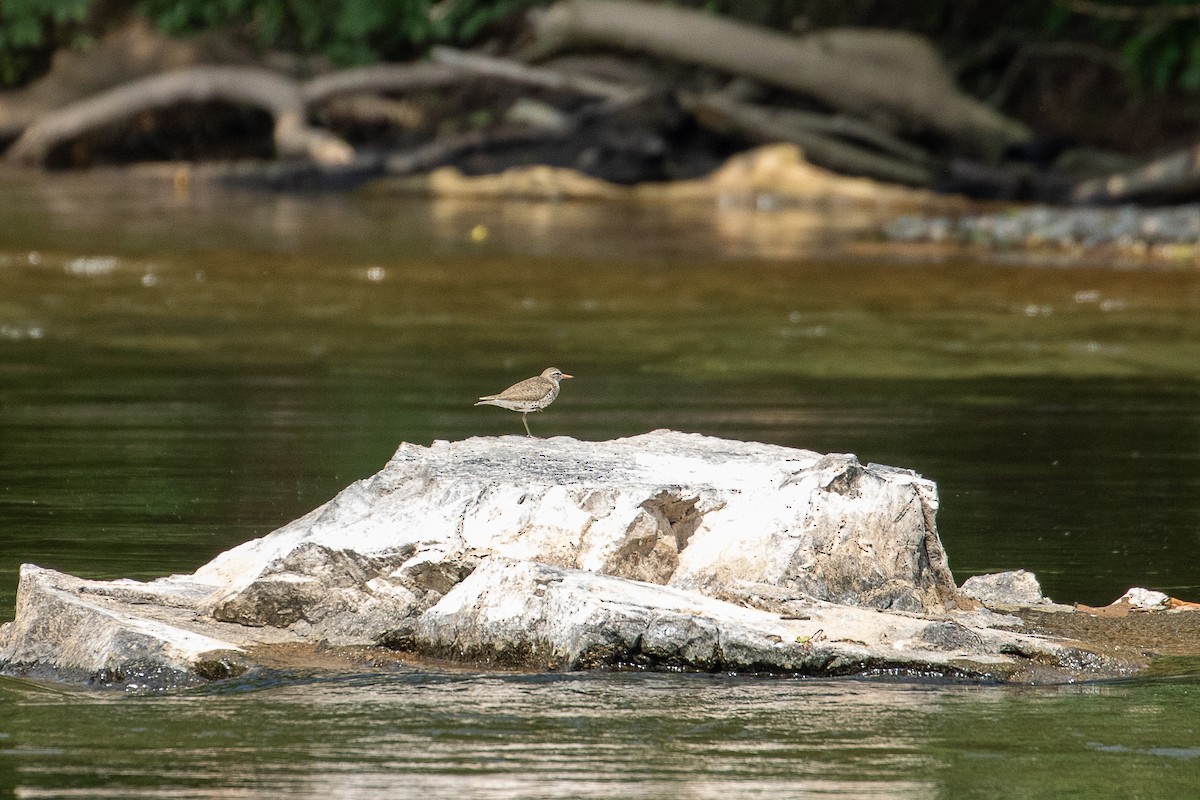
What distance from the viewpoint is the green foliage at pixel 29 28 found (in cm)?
3788

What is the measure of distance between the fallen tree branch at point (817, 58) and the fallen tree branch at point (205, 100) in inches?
217

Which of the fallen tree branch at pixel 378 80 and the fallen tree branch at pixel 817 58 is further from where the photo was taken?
the fallen tree branch at pixel 378 80

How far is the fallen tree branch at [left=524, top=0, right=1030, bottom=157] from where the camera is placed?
30172 millimetres

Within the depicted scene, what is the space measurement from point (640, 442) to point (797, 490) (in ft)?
3.04

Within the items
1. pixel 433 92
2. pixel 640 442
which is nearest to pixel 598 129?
pixel 433 92

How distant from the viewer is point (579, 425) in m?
11.3

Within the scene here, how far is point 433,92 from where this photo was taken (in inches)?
1458

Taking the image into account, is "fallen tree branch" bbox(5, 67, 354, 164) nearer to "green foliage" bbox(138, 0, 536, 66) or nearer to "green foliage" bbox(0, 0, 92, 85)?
"green foliage" bbox(138, 0, 536, 66)

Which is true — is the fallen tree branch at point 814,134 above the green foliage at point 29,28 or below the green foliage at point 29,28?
below

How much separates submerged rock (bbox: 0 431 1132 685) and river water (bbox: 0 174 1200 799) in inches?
5.8

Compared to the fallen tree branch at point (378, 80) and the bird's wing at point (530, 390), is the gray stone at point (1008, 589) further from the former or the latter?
the fallen tree branch at point (378, 80)

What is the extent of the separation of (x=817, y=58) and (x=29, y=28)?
16.2m

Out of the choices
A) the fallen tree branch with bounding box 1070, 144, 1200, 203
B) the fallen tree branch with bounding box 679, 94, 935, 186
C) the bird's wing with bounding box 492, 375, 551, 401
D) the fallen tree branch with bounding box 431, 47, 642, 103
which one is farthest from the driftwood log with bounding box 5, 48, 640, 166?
the bird's wing with bounding box 492, 375, 551, 401

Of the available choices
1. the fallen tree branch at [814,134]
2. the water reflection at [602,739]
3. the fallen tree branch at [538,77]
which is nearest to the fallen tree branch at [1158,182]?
the fallen tree branch at [814,134]
